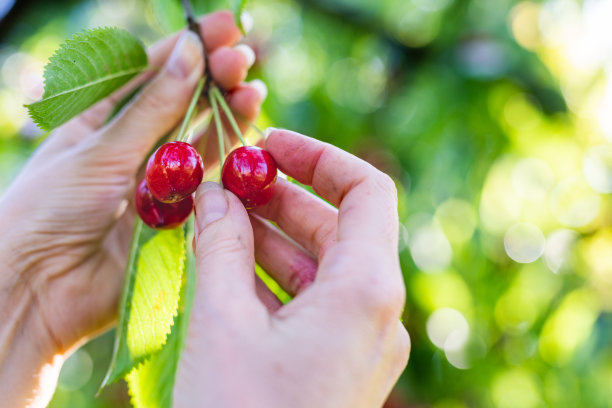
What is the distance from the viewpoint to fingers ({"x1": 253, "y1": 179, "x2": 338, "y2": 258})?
1392 millimetres

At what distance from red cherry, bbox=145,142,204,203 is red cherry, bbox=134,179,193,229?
138 millimetres

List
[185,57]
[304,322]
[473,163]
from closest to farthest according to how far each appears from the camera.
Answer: [304,322] < [185,57] < [473,163]

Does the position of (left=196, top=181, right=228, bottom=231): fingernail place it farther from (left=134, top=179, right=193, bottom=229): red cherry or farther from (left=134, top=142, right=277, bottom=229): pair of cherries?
(left=134, top=179, right=193, bottom=229): red cherry

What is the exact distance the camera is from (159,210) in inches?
52.0

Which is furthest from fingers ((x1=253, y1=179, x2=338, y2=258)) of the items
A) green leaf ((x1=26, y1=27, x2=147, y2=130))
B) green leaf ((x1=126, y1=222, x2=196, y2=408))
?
green leaf ((x1=26, y1=27, x2=147, y2=130))

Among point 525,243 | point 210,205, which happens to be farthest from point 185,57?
point 525,243

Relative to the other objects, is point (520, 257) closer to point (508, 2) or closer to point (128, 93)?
point (508, 2)

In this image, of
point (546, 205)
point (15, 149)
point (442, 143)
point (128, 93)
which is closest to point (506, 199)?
point (546, 205)

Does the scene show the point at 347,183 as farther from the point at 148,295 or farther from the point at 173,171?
the point at 148,295

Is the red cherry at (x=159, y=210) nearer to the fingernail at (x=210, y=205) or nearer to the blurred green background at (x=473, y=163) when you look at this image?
the fingernail at (x=210, y=205)

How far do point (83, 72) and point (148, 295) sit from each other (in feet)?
1.97

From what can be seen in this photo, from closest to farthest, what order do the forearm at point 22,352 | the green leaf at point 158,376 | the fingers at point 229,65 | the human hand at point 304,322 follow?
the human hand at point 304,322, the green leaf at point 158,376, the forearm at point 22,352, the fingers at point 229,65

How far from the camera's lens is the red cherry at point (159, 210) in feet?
4.33

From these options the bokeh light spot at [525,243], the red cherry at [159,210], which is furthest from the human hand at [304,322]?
the bokeh light spot at [525,243]
